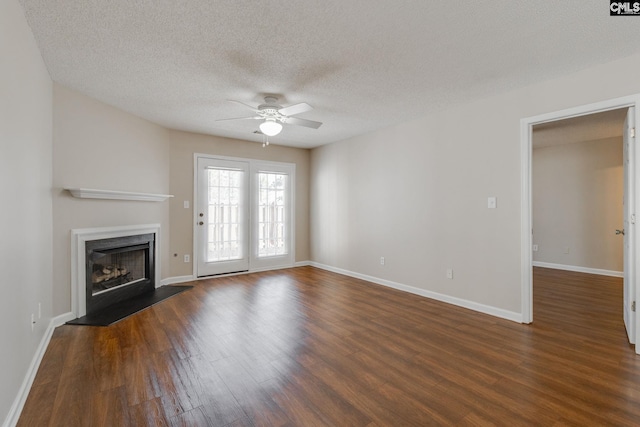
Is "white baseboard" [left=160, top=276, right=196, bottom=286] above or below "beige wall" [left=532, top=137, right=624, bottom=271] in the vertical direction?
below

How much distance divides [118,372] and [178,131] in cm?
371

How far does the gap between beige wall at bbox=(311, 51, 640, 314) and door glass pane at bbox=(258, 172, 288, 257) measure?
120cm

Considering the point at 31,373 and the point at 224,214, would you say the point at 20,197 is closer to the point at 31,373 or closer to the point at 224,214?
the point at 31,373

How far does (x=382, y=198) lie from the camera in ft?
15.5

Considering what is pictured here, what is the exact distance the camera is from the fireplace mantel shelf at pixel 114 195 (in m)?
3.14

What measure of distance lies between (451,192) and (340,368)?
2.60m

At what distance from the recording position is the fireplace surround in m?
3.24

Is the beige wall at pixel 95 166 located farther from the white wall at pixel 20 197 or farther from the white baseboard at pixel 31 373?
the white wall at pixel 20 197

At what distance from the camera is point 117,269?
155 inches

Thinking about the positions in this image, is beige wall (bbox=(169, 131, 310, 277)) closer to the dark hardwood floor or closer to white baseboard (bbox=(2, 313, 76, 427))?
the dark hardwood floor

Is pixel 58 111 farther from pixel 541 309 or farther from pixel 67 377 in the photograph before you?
pixel 541 309

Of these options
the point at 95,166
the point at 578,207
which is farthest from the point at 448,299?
the point at 95,166

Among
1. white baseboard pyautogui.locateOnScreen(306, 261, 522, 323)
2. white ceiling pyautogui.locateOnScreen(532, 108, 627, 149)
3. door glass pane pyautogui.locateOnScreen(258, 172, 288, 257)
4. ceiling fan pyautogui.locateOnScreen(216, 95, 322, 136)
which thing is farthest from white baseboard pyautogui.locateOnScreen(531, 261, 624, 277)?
ceiling fan pyautogui.locateOnScreen(216, 95, 322, 136)

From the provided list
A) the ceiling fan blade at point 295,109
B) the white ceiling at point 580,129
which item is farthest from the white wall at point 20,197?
the white ceiling at point 580,129
